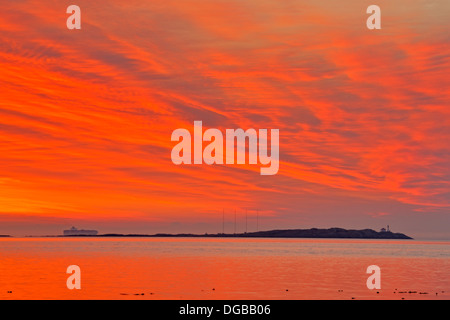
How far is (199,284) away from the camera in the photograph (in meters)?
69.8

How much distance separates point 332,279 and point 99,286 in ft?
98.5

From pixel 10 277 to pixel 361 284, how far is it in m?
43.9

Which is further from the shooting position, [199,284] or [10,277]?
[10,277]
